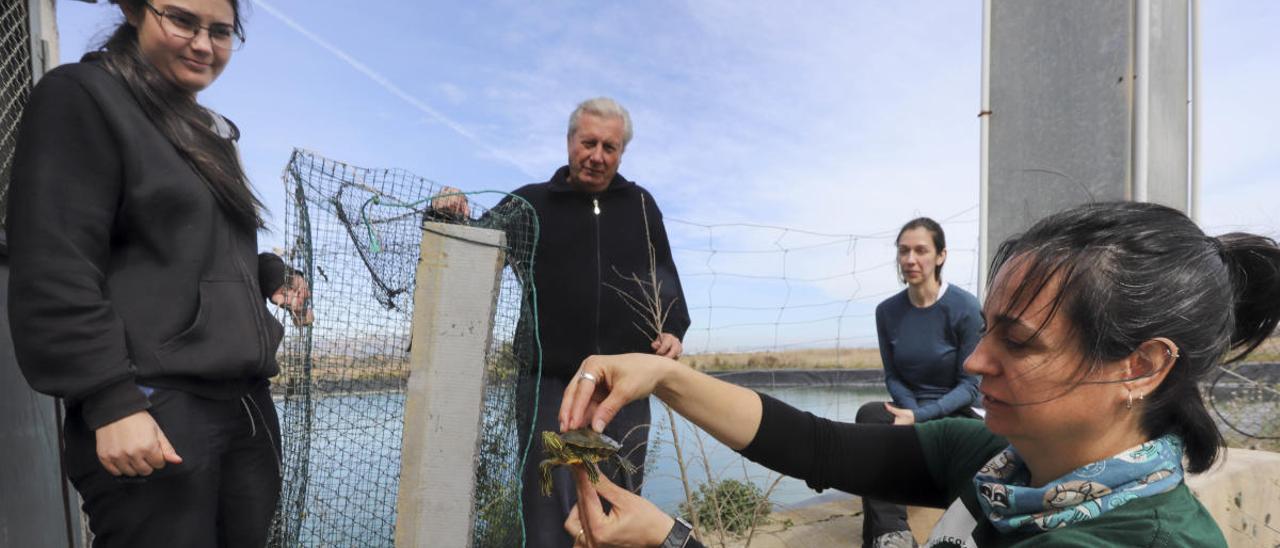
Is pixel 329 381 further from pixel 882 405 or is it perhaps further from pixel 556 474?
pixel 882 405

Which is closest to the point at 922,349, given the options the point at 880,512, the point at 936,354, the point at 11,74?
the point at 936,354

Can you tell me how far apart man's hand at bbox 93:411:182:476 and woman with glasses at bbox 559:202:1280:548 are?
89 centimetres

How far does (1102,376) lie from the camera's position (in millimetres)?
1247

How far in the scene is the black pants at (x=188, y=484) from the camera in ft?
5.12

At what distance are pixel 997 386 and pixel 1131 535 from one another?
0.31 metres

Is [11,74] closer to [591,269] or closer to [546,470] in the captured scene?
[591,269]

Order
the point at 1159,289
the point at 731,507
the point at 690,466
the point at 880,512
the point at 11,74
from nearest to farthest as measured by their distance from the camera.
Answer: the point at 1159,289, the point at 11,74, the point at 690,466, the point at 880,512, the point at 731,507

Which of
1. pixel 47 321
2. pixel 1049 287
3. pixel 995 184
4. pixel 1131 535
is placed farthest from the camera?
pixel 995 184

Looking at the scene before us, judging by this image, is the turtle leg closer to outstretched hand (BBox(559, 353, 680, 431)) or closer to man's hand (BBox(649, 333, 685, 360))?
outstretched hand (BBox(559, 353, 680, 431))

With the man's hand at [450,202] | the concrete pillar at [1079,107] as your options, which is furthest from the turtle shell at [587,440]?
the concrete pillar at [1079,107]

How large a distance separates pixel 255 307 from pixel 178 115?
1.70 feet

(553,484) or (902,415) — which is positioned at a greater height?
(902,415)

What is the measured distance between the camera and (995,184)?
3.68m

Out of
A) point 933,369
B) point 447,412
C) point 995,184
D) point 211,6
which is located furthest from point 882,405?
point 211,6
